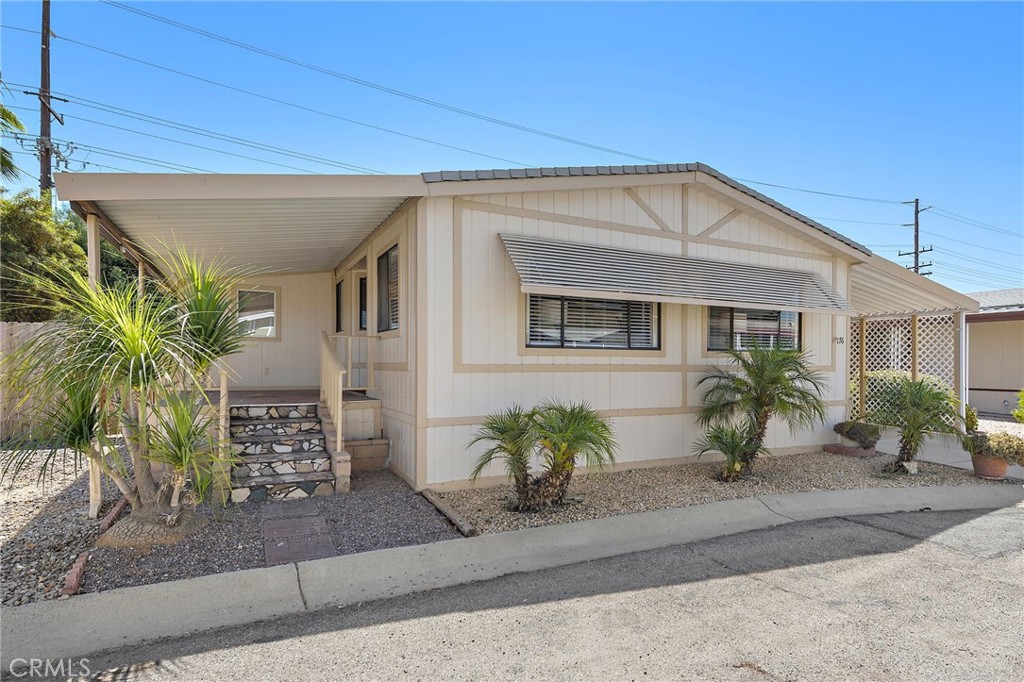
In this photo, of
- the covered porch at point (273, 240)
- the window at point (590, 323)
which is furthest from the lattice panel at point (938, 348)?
the covered porch at point (273, 240)

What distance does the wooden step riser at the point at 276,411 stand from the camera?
22.5 feet

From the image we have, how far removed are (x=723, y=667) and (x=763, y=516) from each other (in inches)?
125

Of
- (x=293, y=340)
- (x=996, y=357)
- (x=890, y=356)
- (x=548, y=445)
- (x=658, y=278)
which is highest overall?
(x=658, y=278)

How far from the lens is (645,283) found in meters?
6.81

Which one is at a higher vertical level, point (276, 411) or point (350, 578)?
point (276, 411)

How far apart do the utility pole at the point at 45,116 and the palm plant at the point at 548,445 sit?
1562 cm

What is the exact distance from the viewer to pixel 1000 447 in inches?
290

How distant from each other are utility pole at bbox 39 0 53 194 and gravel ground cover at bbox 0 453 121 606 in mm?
11505

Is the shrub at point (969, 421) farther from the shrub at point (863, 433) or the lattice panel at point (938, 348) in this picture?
the shrub at point (863, 433)

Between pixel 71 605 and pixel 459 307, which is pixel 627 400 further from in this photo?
pixel 71 605

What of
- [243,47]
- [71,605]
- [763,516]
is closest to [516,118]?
[243,47]

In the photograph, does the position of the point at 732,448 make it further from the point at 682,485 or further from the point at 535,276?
the point at 535,276

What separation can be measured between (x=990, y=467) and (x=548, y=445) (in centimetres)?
650

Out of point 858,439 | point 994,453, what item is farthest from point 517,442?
point 994,453
